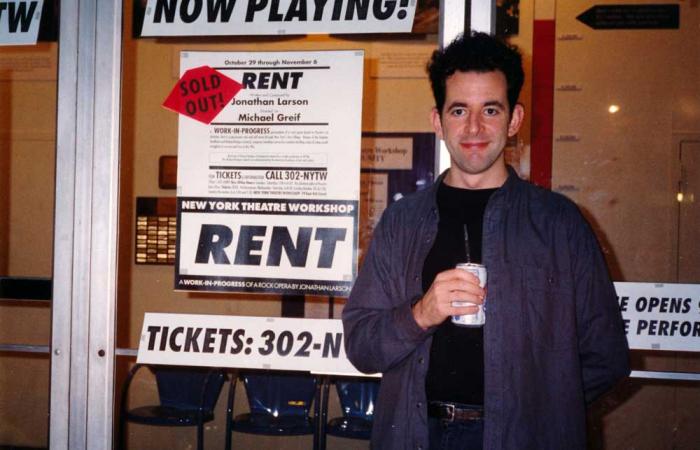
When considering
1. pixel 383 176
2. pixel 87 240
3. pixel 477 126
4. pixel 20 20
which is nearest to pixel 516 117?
pixel 477 126

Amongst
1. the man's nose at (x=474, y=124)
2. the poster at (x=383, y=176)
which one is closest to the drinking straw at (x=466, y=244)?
the man's nose at (x=474, y=124)

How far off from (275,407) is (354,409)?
20.8 inches

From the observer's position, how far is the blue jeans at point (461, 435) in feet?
7.88

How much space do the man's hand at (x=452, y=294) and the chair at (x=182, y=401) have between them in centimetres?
200

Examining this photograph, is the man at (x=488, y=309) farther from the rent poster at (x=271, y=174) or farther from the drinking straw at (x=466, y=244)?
the rent poster at (x=271, y=174)

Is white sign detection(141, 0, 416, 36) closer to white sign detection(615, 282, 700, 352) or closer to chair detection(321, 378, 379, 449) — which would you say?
white sign detection(615, 282, 700, 352)

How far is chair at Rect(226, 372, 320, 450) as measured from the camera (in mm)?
4340

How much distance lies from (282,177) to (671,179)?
5.93 feet

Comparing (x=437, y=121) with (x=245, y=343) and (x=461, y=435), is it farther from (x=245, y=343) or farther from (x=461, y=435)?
(x=245, y=343)

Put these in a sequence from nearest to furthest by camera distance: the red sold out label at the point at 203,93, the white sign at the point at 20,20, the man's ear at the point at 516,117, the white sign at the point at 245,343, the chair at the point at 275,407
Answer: the man's ear at the point at 516,117
the white sign at the point at 245,343
the red sold out label at the point at 203,93
the white sign at the point at 20,20
the chair at the point at 275,407

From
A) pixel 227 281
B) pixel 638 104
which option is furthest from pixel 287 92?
pixel 638 104

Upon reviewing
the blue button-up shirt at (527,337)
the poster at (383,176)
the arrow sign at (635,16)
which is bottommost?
the blue button-up shirt at (527,337)

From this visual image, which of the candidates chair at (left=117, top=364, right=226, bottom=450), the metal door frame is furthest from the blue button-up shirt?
chair at (left=117, top=364, right=226, bottom=450)

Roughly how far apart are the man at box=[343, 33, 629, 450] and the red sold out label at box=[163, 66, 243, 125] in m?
1.16
